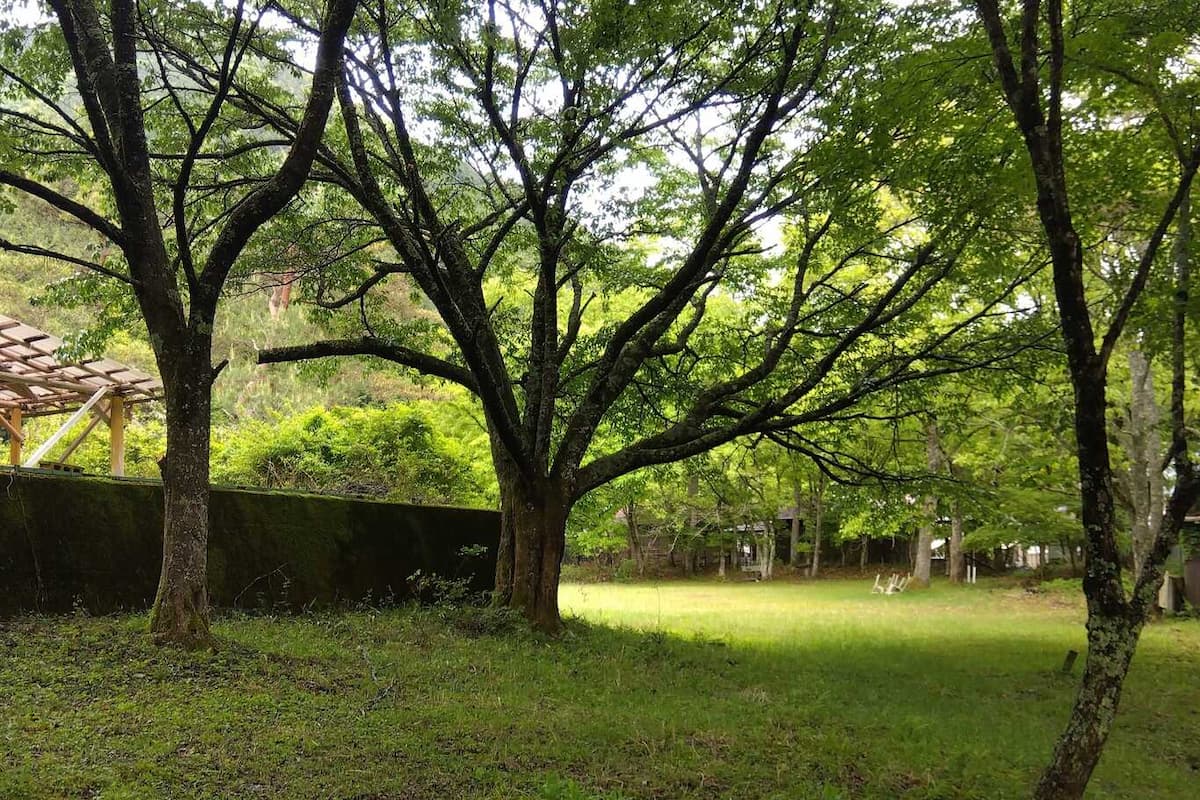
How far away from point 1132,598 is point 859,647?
7857mm

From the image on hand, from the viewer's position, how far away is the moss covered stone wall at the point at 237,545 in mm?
6883

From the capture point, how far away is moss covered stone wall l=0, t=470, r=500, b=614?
6.88 m

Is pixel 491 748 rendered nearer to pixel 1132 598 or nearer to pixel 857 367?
pixel 1132 598

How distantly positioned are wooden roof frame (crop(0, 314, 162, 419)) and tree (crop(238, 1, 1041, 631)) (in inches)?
163

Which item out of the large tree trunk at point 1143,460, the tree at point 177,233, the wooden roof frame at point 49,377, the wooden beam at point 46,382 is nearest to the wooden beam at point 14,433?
the wooden roof frame at point 49,377

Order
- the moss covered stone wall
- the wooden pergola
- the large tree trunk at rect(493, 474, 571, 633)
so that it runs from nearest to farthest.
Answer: the moss covered stone wall → the large tree trunk at rect(493, 474, 571, 633) → the wooden pergola

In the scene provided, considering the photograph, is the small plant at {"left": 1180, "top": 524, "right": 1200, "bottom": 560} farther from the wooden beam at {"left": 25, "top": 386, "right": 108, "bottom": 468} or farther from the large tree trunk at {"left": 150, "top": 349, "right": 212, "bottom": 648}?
the wooden beam at {"left": 25, "top": 386, "right": 108, "bottom": 468}

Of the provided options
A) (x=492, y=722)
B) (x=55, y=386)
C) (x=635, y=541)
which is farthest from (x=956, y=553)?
(x=55, y=386)

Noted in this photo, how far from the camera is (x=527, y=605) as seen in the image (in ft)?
30.6

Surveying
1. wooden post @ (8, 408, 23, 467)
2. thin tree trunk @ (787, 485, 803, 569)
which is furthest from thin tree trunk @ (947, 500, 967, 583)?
wooden post @ (8, 408, 23, 467)

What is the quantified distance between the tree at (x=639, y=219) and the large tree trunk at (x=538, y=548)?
0.03m

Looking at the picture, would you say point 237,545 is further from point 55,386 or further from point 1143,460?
point 1143,460

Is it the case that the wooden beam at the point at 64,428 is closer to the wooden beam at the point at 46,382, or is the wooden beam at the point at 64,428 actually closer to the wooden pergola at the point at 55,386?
the wooden pergola at the point at 55,386

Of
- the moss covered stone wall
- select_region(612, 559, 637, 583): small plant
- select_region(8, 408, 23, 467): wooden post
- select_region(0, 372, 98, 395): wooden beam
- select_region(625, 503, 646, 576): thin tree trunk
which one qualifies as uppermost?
select_region(0, 372, 98, 395): wooden beam
